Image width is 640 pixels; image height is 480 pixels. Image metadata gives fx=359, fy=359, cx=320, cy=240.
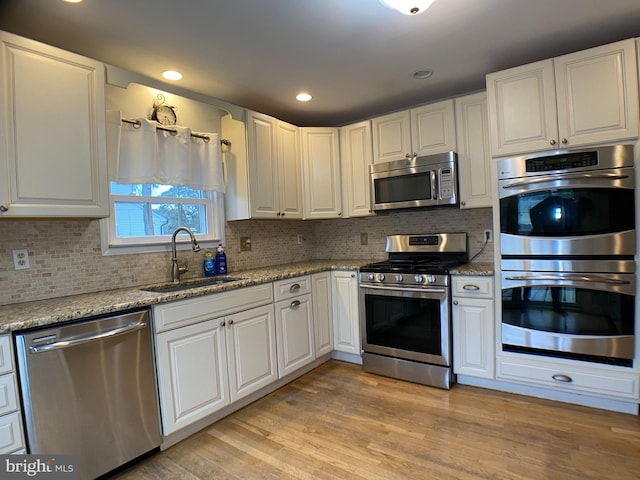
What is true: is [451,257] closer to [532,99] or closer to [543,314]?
[543,314]

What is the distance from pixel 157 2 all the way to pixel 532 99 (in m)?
2.30

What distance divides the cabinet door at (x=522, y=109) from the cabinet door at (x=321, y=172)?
57.7 inches

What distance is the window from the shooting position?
243 centimetres

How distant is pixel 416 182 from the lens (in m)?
3.04

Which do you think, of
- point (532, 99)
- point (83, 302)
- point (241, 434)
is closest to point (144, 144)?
point (83, 302)

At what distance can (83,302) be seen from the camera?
1.89 meters

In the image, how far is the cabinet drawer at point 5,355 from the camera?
4.83 feet

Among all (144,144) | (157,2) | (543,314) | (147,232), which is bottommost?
(543,314)

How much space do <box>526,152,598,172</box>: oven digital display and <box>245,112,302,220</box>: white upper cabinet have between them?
6.33ft

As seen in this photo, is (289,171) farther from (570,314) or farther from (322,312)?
(570,314)

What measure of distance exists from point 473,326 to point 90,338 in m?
2.42

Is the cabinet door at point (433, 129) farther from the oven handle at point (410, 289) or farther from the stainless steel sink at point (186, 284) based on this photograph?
the stainless steel sink at point (186, 284)

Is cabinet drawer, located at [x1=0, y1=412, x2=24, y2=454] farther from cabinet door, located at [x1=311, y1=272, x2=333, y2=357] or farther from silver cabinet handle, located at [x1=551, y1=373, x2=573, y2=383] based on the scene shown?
silver cabinet handle, located at [x1=551, y1=373, x2=573, y2=383]

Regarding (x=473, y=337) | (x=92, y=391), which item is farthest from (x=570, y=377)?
(x=92, y=391)
